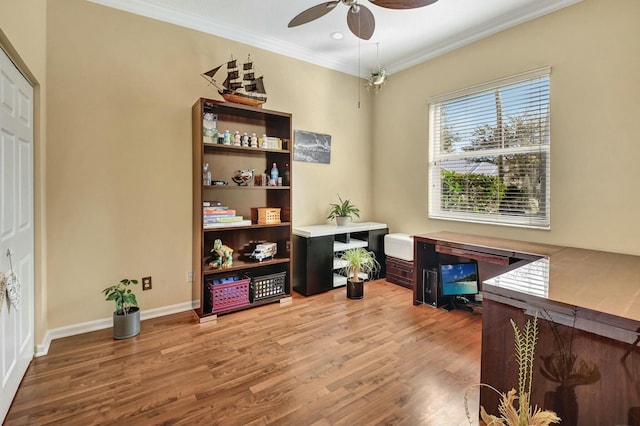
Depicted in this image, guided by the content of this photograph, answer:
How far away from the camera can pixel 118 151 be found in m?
2.68

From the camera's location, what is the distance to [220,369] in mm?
2072

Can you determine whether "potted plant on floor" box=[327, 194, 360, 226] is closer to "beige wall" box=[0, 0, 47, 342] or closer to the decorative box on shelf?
the decorative box on shelf

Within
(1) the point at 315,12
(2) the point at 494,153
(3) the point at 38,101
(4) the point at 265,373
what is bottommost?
(4) the point at 265,373

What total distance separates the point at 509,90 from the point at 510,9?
28.3 inches

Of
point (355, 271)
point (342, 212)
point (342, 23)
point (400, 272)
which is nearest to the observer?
point (342, 23)

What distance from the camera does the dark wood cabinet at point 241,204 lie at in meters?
2.88

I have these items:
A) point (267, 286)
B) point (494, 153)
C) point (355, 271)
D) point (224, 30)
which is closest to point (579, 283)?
point (494, 153)

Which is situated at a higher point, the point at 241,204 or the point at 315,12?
the point at 315,12

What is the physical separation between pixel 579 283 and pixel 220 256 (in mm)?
2716

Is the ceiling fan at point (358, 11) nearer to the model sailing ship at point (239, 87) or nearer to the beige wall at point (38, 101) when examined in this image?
the model sailing ship at point (239, 87)

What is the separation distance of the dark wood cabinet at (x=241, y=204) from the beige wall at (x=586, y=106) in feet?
7.08

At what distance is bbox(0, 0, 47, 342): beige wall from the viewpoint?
1911 millimetres

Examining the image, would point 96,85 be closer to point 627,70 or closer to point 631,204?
point 627,70

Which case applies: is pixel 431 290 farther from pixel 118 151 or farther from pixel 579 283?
pixel 118 151
